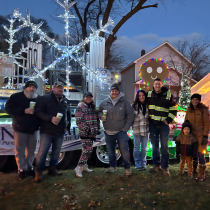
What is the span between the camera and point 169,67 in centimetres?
1873

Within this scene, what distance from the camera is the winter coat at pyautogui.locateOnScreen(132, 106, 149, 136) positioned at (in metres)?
3.91

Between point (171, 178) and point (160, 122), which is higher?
point (160, 122)

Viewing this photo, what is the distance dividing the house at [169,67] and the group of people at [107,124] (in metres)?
14.9

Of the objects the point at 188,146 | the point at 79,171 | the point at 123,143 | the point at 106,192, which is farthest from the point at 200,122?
the point at 79,171

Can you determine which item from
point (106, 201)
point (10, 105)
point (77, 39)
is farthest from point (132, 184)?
point (77, 39)

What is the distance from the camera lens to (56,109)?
11.7 ft

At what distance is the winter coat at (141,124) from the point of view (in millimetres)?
3908

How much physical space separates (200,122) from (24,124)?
11.0ft

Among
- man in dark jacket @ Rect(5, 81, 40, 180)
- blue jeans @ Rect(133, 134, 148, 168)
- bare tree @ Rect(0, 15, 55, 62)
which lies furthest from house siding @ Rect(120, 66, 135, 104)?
man in dark jacket @ Rect(5, 81, 40, 180)

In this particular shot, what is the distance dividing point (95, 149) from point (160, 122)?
170 centimetres

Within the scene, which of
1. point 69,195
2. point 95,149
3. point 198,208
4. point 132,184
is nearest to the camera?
point 198,208

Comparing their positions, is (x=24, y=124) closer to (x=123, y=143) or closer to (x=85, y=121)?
(x=85, y=121)

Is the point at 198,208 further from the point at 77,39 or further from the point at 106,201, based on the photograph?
the point at 77,39

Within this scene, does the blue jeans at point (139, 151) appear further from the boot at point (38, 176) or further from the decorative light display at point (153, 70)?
the decorative light display at point (153, 70)
